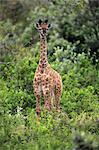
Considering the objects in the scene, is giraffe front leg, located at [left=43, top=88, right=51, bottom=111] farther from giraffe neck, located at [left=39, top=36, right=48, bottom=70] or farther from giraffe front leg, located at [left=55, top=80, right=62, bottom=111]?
giraffe neck, located at [left=39, top=36, right=48, bottom=70]

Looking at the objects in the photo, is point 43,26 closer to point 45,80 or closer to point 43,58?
point 43,58

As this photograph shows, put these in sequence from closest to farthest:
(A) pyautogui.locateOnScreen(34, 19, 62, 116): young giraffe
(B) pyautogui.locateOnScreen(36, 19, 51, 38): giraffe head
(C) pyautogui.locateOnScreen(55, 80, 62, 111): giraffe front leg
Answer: (A) pyautogui.locateOnScreen(34, 19, 62, 116): young giraffe → (B) pyautogui.locateOnScreen(36, 19, 51, 38): giraffe head → (C) pyautogui.locateOnScreen(55, 80, 62, 111): giraffe front leg

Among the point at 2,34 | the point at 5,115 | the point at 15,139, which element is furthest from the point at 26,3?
the point at 15,139

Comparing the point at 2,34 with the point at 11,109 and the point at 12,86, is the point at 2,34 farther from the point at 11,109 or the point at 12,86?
the point at 11,109

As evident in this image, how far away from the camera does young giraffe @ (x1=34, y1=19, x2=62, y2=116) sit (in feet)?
35.6

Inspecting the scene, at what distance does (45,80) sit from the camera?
1082 centimetres

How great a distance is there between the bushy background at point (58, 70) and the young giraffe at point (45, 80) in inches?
12.2

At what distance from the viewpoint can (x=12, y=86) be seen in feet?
43.5

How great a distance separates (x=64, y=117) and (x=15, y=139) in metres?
1.45

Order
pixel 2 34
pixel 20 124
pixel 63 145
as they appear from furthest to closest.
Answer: pixel 2 34, pixel 20 124, pixel 63 145

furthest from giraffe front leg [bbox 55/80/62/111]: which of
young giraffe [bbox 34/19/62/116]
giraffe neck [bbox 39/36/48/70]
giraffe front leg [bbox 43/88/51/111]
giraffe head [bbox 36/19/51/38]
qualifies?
giraffe head [bbox 36/19/51/38]

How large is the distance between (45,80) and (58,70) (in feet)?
11.7

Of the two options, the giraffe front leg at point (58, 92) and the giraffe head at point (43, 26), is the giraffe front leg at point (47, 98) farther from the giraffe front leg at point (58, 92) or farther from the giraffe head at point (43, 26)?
the giraffe head at point (43, 26)

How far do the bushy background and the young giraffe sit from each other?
0.31 metres
